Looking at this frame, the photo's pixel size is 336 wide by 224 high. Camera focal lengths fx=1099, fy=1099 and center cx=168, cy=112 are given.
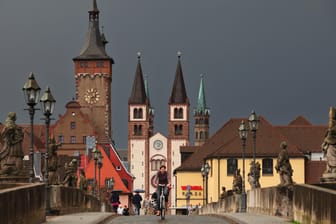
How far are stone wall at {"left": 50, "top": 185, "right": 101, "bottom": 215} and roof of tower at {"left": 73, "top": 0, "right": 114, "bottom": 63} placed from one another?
147019 millimetres

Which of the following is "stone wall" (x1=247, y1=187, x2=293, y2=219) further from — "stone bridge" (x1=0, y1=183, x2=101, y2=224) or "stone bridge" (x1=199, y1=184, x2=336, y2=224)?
"stone bridge" (x1=0, y1=183, x2=101, y2=224)

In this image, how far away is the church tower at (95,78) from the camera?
185875 mm

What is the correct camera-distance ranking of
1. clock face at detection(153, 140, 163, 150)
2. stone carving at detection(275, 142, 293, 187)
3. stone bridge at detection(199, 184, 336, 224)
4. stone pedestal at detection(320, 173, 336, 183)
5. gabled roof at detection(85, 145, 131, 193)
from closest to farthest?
1. stone bridge at detection(199, 184, 336, 224)
2. stone pedestal at detection(320, 173, 336, 183)
3. stone carving at detection(275, 142, 293, 187)
4. gabled roof at detection(85, 145, 131, 193)
5. clock face at detection(153, 140, 163, 150)

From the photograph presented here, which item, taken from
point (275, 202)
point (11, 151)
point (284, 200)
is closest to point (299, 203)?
point (284, 200)

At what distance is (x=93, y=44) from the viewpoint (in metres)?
194

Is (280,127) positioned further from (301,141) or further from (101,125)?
(101,125)

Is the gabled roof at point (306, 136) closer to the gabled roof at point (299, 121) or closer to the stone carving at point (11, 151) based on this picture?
the gabled roof at point (299, 121)

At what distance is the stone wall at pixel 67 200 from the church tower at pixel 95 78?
457 ft

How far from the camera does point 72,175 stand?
4550 cm

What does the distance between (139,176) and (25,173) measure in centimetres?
16160

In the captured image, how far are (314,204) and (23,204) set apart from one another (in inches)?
224

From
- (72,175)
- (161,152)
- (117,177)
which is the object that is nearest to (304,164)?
(117,177)

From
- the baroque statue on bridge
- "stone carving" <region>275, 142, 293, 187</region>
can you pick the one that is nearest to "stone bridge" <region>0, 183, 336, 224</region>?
"stone carving" <region>275, 142, 293, 187</region>

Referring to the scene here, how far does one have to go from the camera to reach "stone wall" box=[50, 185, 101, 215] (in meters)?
32.9
